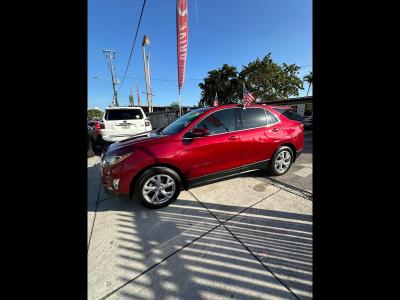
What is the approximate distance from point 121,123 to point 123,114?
0.46m

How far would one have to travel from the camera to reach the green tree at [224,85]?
32125 millimetres

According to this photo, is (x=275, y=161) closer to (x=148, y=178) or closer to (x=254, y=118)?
(x=254, y=118)

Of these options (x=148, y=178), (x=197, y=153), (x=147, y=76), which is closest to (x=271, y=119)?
(x=197, y=153)

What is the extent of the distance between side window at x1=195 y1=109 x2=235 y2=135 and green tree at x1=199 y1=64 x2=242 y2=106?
94.5 feet

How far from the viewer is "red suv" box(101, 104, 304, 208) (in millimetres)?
3047

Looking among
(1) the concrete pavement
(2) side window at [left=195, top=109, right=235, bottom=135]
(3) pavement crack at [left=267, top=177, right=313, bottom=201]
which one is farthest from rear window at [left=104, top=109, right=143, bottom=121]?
(3) pavement crack at [left=267, top=177, right=313, bottom=201]

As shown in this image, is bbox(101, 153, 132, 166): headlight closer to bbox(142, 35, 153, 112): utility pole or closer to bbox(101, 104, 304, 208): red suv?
bbox(101, 104, 304, 208): red suv

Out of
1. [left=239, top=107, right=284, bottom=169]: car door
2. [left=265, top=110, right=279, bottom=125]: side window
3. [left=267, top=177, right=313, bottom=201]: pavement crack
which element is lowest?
[left=267, top=177, right=313, bottom=201]: pavement crack

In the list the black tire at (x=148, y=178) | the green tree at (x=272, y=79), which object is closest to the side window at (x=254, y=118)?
the black tire at (x=148, y=178)

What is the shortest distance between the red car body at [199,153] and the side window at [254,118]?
0.32 ft
